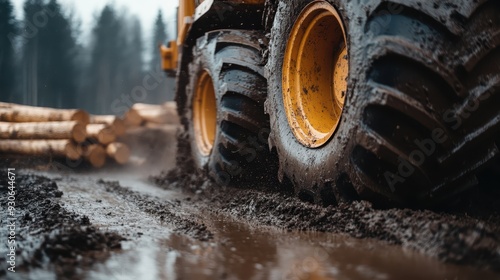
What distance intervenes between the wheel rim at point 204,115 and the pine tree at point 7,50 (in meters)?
19.3

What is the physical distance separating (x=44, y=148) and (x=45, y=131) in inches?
14.2

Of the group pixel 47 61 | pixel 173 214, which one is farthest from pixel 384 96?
pixel 47 61

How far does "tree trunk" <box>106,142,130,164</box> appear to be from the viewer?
10.5 meters

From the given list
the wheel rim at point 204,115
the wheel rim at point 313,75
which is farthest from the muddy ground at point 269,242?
the wheel rim at point 204,115

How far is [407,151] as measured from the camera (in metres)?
2.48

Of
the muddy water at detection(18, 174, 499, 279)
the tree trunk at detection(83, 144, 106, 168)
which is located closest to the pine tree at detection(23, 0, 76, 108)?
the tree trunk at detection(83, 144, 106, 168)

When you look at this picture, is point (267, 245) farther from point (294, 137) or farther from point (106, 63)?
point (106, 63)

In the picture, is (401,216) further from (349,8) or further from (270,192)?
(270,192)

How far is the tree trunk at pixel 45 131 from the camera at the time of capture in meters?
9.74

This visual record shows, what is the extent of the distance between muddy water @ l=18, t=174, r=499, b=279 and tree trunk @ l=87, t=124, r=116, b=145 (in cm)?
733

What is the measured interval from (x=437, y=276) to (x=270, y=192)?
2.42m

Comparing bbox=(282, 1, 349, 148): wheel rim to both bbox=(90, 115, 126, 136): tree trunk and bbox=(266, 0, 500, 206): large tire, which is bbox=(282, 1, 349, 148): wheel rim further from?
bbox=(90, 115, 126, 136): tree trunk

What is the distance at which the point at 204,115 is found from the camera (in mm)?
6129

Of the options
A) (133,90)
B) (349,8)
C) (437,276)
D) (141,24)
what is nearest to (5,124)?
(349,8)
